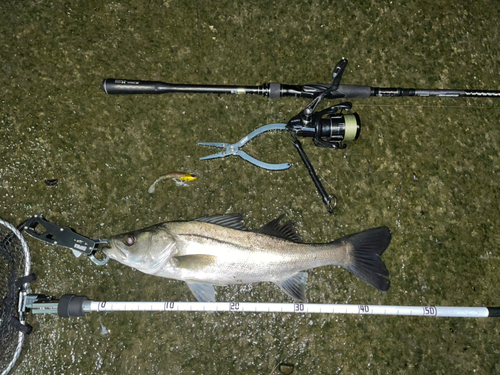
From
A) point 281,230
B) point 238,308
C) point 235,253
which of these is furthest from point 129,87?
point 238,308

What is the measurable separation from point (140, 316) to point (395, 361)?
7.71 feet

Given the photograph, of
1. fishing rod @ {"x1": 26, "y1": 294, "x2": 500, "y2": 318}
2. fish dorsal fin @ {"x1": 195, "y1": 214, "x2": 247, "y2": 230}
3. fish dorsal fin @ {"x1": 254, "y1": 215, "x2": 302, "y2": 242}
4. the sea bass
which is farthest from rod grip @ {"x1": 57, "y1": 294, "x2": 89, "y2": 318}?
fish dorsal fin @ {"x1": 254, "y1": 215, "x2": 302, "y2": 242}

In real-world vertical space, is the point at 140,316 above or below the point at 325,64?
below

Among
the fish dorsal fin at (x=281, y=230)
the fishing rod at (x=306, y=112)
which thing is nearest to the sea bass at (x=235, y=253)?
the fish dorsal fin at (x=281, y=230)

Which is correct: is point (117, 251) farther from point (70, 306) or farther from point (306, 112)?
point (306, 112)

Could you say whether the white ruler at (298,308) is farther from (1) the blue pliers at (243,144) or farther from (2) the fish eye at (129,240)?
(1) the blue pliers at (243,144)

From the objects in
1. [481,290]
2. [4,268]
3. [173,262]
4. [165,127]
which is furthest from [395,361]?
[4,268]

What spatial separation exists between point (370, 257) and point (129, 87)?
249 cm

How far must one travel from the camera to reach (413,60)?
10.4 ft

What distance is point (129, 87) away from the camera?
8.65ft

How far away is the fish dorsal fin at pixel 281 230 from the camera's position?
2.61m

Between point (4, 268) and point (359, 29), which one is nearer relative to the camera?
point (4, 268)

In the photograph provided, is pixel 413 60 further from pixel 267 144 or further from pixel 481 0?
pixel 267 144

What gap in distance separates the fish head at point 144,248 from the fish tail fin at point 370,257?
1.47 m
